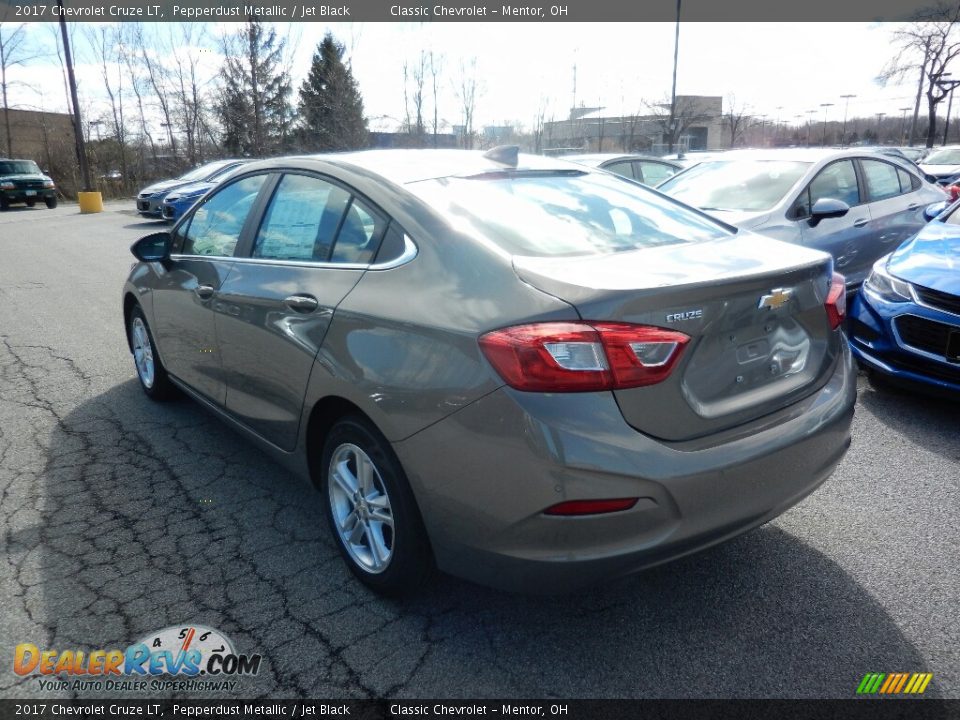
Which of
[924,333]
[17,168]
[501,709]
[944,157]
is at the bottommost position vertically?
[501,709]

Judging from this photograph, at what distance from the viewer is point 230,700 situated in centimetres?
224

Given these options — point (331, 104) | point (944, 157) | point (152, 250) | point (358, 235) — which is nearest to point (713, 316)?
point (358, 235)

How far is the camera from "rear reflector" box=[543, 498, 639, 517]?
204 centimetres

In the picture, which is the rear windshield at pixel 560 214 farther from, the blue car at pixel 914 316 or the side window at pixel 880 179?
the side window at pixel 880 179

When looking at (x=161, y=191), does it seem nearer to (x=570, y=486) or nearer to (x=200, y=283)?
(x=200, y=283)

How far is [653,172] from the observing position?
12.1m

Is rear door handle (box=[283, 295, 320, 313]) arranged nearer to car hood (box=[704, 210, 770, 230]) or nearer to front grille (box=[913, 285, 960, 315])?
front grille (box=[913, 285, 960, 315])

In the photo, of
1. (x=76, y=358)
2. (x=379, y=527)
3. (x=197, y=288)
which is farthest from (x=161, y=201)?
(x=379, y=527)

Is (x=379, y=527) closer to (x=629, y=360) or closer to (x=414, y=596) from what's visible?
(x=414, y=596)

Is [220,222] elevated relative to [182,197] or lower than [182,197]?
elevated

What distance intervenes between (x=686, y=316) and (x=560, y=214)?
851mm

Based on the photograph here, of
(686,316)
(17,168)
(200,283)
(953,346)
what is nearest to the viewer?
(686,316)

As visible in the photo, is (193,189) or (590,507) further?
(193,189)

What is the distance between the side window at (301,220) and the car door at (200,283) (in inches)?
9.9
